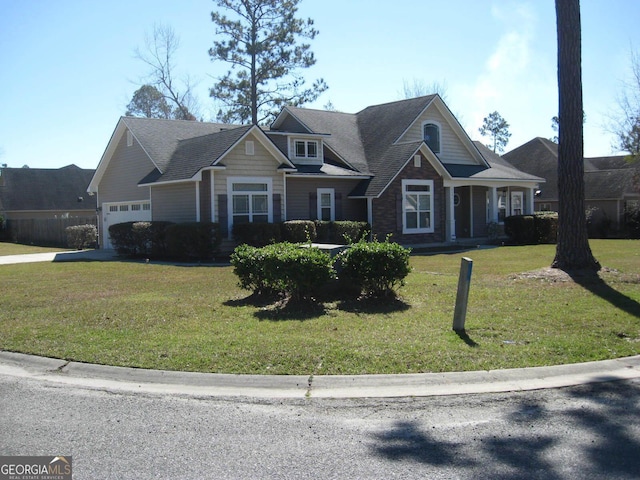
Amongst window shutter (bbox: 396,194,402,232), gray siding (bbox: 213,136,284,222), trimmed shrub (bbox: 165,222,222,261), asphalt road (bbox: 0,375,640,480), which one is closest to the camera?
asphalt road (bbox: 0,375,640,480)

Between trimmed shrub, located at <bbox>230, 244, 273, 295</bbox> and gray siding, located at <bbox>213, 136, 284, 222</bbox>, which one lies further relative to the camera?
gray siding, located at <bbox>213, 136, 284, 222</bbox>

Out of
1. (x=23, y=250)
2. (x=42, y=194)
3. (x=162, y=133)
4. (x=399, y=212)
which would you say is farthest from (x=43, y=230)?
(x=399, y=212)

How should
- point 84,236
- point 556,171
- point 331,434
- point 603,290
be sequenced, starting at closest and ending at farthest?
point 331,434, point 603,290, point 84,236, point 556,171

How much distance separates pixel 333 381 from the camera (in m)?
6.67

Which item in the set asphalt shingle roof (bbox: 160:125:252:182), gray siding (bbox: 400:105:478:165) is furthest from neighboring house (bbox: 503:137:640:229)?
asphalt shingle roof (bbox: 160:125:252:182)

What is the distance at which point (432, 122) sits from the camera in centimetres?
3027

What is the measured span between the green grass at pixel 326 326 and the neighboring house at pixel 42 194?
37.9 metres

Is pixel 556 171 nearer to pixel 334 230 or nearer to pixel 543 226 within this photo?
pixel 543 226

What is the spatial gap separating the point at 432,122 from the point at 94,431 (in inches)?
1065

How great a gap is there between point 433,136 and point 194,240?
583 inches

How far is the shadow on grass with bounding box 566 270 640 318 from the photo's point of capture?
10.3 meters

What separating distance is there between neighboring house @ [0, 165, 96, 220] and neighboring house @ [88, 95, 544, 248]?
22.0 metres

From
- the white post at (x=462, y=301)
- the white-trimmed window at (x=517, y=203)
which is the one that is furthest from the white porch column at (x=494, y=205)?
the white post at (x=462, y=301)

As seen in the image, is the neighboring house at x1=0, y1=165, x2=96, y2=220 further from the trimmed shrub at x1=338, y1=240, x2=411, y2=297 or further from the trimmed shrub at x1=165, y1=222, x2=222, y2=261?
the trimmed shrub at x1=338, y1=240, x2=411, y2=297
